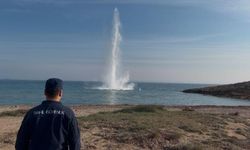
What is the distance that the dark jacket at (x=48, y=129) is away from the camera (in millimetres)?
5391

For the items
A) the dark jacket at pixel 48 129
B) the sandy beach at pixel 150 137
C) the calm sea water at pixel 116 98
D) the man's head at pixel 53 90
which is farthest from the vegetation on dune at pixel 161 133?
the calm sea water at pixel 116 98

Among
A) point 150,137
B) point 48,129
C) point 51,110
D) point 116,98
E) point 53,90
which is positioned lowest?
point 150,137

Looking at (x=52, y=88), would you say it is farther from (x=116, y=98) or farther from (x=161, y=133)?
(x=116, y=98)

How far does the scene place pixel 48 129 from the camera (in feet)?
17.7

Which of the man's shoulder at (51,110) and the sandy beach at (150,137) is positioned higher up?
the man's shoulder at (51,110)

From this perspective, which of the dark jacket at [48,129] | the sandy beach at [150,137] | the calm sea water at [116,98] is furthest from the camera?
the calm sea water at [116,98]

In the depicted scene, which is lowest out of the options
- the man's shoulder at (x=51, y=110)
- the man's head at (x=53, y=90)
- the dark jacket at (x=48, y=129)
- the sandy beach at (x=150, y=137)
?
the sandy beach at (x=150, y=137)

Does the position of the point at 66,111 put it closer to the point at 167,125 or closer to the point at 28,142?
Answer: the point at 28,142

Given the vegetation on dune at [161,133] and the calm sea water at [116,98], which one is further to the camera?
the calm sea water at [116,98]

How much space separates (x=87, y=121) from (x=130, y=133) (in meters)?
3.76

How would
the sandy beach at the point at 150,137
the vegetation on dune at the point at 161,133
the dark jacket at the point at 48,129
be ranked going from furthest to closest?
the vegetation on dune at the point at 161,133, the sandy beach at the point at 150,137, the dark jacket at the point at 48,129

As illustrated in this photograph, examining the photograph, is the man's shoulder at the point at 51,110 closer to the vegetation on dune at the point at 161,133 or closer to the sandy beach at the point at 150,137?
the sandy beach at the point at 150,137

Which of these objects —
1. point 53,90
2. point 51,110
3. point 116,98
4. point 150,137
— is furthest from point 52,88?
point 116,98

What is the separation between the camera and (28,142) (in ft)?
18.0
